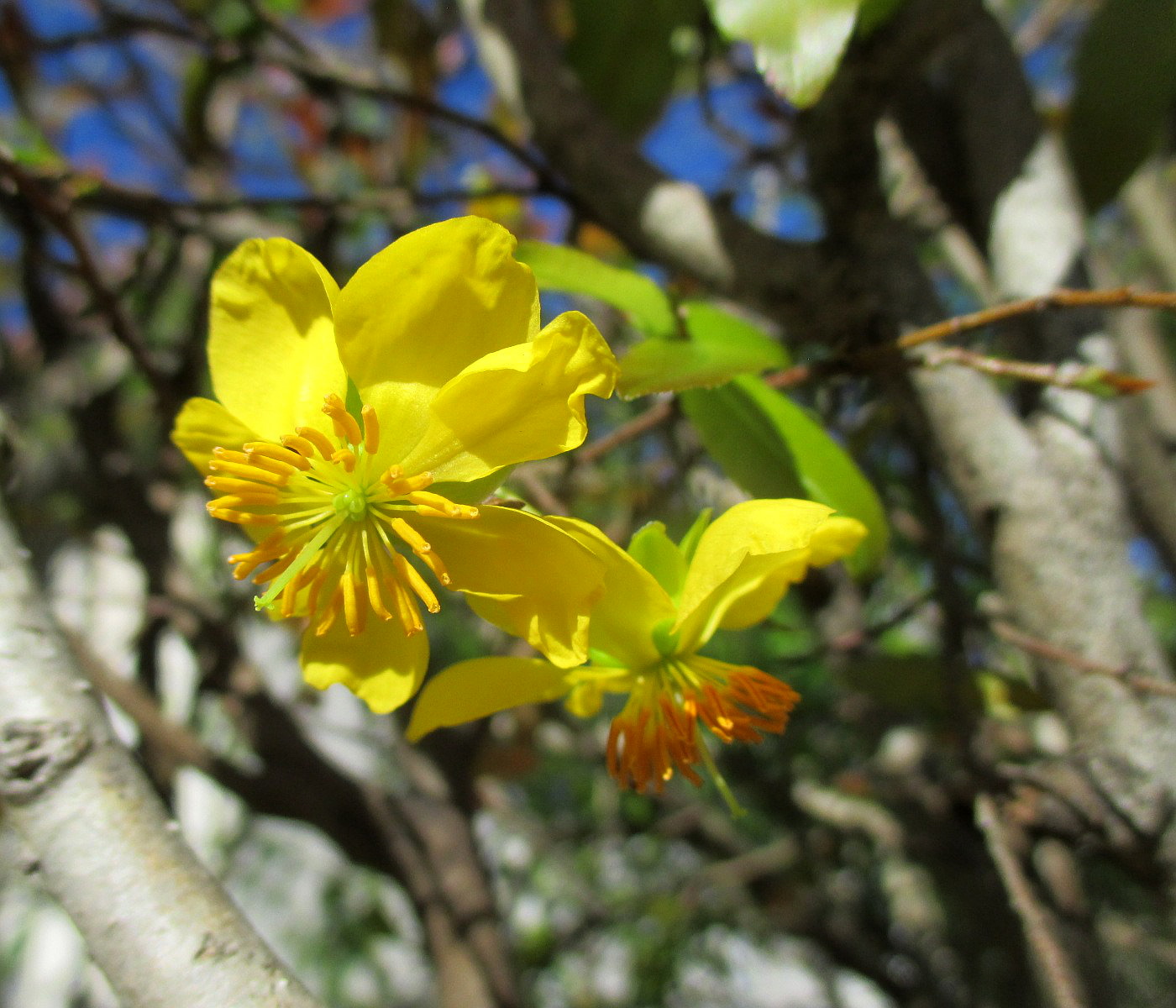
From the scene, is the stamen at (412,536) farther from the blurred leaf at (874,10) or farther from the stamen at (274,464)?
the blurred leaf at (874,10)

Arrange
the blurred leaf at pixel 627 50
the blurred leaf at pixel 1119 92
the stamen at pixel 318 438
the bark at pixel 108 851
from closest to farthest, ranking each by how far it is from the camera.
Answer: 1. the bark at pixel 108 851
2. the stamen at pixel 318 438
3. the blurred leaf at pixel 1119 92
4. the blurred leaf at pixel 627 50

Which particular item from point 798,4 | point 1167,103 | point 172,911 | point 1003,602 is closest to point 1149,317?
point 1167,103

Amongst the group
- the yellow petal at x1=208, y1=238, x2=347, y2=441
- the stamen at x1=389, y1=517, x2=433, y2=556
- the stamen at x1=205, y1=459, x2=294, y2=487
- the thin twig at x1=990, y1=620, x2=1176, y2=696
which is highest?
the yellow petal at x1=208, y1=238, x2=347, y2=441

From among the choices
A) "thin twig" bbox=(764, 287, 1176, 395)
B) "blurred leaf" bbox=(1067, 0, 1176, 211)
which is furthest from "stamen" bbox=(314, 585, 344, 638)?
"blurred leaf" bbox=(1067, 0, 1176, 211)

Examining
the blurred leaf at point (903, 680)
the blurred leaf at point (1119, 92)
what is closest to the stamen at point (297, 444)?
the blurred leaf at point (903, 680)

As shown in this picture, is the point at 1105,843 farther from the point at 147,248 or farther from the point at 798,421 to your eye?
the point at 147,248

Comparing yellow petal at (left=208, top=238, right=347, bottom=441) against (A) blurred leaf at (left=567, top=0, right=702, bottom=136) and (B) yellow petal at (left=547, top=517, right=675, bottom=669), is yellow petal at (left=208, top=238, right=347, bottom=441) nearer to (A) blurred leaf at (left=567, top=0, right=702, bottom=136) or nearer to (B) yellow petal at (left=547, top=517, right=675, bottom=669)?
(B) yellow petal at (left=547, top=517, right=675, bottom=669)
